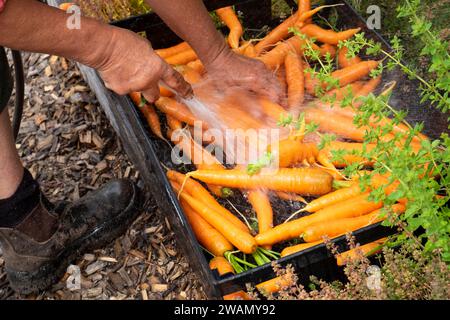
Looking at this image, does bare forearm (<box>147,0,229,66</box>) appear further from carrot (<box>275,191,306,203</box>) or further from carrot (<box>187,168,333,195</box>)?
carrot (<box>275,191,306,203</box>)

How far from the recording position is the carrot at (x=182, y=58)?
3.18m

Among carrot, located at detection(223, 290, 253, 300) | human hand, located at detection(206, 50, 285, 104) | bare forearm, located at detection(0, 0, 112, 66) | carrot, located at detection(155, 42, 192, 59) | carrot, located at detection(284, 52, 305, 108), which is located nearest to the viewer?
bare forearm, located at detection(0, 0, 112, 66)

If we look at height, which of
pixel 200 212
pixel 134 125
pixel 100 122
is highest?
pixel 134 125

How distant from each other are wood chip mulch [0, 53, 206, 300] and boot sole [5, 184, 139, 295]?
0.04 m

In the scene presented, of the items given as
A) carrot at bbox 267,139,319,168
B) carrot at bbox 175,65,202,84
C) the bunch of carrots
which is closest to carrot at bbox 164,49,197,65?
the bunch of carrots

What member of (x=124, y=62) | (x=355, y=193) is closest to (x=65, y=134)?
(x=124, y=62)

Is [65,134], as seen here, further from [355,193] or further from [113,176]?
[355,193]

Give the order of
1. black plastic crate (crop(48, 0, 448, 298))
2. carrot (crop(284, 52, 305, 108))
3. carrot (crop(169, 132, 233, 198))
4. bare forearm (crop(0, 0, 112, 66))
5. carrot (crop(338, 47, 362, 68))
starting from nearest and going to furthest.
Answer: bare forearm (crop(0, 0, 112, 66))
black plastic crate (crop(48, 0, 448, 298))
carrot (crop(169, 132, 233, 198))
carrot (crop(284, 52, 305, 108))
carrot (crop(338, 47, 362, 68))

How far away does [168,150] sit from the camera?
9.66 ft

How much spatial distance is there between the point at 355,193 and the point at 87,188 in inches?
57.4

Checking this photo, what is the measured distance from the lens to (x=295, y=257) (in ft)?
7.09

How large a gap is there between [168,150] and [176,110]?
183 millimetres

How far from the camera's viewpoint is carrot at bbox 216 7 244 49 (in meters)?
3.25
